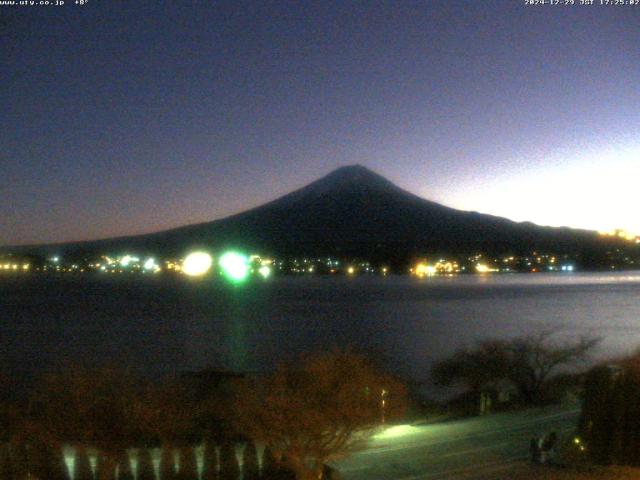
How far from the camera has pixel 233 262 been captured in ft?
342

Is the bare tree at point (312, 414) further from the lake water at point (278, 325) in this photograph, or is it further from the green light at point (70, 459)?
the lake water at point (278, 325)

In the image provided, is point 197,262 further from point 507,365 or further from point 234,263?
point 507,365

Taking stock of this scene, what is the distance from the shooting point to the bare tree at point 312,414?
7633 millimetres

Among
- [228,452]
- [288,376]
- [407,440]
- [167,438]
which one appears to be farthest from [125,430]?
[407,440]

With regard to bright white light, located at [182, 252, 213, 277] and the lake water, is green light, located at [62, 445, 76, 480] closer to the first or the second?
the lake water

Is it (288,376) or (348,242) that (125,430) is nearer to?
(288,376)

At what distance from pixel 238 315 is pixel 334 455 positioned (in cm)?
4791

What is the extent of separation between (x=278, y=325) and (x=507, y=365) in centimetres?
2812

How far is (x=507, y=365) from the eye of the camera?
1966 cm

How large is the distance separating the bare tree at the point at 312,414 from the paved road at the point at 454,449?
107 centimetres

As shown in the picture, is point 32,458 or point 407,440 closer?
point 32,458

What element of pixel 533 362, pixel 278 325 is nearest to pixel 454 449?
pixel 533 362

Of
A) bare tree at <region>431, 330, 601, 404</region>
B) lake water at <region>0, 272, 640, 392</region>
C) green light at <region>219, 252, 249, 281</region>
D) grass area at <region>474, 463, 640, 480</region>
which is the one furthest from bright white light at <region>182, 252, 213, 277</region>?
grass area at <region>474, 463, 640, 480</region>

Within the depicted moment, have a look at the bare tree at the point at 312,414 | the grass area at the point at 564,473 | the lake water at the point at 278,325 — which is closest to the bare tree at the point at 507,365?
the lake water at the point at 278,325
